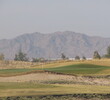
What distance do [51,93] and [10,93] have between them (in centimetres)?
366

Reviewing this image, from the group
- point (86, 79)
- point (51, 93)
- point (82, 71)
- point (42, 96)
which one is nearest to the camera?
point (42, 96)

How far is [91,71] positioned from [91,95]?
140 ft

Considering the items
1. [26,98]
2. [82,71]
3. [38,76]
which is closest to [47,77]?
[38,76]

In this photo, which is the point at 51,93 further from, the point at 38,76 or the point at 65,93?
the point at 38,76

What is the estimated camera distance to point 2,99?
1176 inches

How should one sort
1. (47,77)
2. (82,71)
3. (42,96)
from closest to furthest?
(42,96)
(47,77)
(82,71)

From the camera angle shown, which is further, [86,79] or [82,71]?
[82,71]

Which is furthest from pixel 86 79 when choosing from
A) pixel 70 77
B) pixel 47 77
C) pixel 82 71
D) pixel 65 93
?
pixel 65 93

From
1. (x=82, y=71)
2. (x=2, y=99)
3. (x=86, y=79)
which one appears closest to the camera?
(x=2, y=99)

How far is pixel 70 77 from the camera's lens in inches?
2394

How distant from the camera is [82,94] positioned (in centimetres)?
3350

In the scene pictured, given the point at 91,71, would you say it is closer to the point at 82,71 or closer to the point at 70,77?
the point at 82,71

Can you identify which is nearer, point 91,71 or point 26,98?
point 26,98

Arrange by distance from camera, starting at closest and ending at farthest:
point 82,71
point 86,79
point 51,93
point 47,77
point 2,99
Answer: point 2,99 < point 51,93 < point 86,79 < point 47,77 < point 82,71
